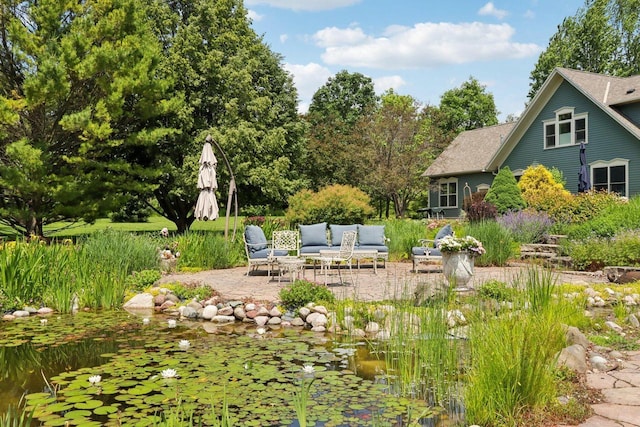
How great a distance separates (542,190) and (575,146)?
116 inches

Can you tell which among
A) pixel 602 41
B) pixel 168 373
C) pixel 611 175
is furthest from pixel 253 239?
pixel 602 41

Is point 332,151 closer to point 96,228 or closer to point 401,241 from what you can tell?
point 96,228

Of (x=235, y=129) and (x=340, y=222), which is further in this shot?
(x=235, y=129)

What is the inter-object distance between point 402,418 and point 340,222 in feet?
38.7

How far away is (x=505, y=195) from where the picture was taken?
59.6 feet

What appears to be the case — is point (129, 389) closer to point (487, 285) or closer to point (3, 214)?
point (487, 285)

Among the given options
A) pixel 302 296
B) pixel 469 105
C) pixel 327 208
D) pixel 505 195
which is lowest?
pixel 302 296

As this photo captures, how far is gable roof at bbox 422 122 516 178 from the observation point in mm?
25344

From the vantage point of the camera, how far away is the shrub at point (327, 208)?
1531 cm

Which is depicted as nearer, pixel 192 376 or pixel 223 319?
pixel 192 376

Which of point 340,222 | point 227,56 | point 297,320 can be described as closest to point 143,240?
point 297,320

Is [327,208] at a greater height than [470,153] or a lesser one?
lesser

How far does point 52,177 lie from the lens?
49.9 feet

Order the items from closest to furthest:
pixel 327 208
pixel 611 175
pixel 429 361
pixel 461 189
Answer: pixel 429 361
pixel 327 208
pixel 611 175
pixel 461 189
